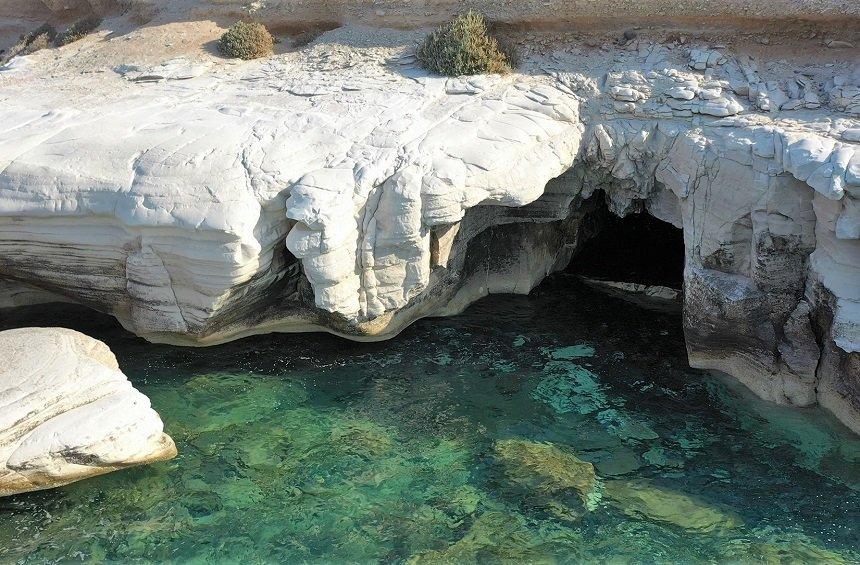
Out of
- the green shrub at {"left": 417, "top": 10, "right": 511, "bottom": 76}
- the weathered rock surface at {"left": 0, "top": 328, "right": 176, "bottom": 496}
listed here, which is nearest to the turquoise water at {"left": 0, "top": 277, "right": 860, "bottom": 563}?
the weathered rock surface at {"left": 0, "top": 328, "right": 176, "bottom": 496}

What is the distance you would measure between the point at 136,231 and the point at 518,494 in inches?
250

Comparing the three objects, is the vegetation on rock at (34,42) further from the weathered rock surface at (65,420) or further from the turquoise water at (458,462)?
the weathered rock surface at (65,420)

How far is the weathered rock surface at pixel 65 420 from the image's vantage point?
1012 cm

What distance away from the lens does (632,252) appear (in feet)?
53.4

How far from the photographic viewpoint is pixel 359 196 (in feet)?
38.6

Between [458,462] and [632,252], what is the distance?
683 cm

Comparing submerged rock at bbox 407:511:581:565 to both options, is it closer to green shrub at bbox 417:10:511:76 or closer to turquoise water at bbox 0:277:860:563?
turquoise water at bbox 0:277:860:563

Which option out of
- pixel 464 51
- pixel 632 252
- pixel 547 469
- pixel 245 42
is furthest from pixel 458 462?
pixel 245 42

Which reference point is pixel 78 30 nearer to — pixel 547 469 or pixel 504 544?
pixel 547 469

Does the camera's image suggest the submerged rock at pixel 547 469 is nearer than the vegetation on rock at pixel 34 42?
Yes

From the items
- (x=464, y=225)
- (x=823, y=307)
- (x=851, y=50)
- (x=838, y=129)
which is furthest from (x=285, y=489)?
(x=851, y=50)

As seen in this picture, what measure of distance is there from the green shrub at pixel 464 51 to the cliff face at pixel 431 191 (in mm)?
385

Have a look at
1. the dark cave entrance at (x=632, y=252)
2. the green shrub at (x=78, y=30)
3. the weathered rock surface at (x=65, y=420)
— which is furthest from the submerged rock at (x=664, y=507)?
the green shrub at (x=78, y=30)

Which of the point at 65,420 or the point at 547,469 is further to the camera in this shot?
the point at 547,469
